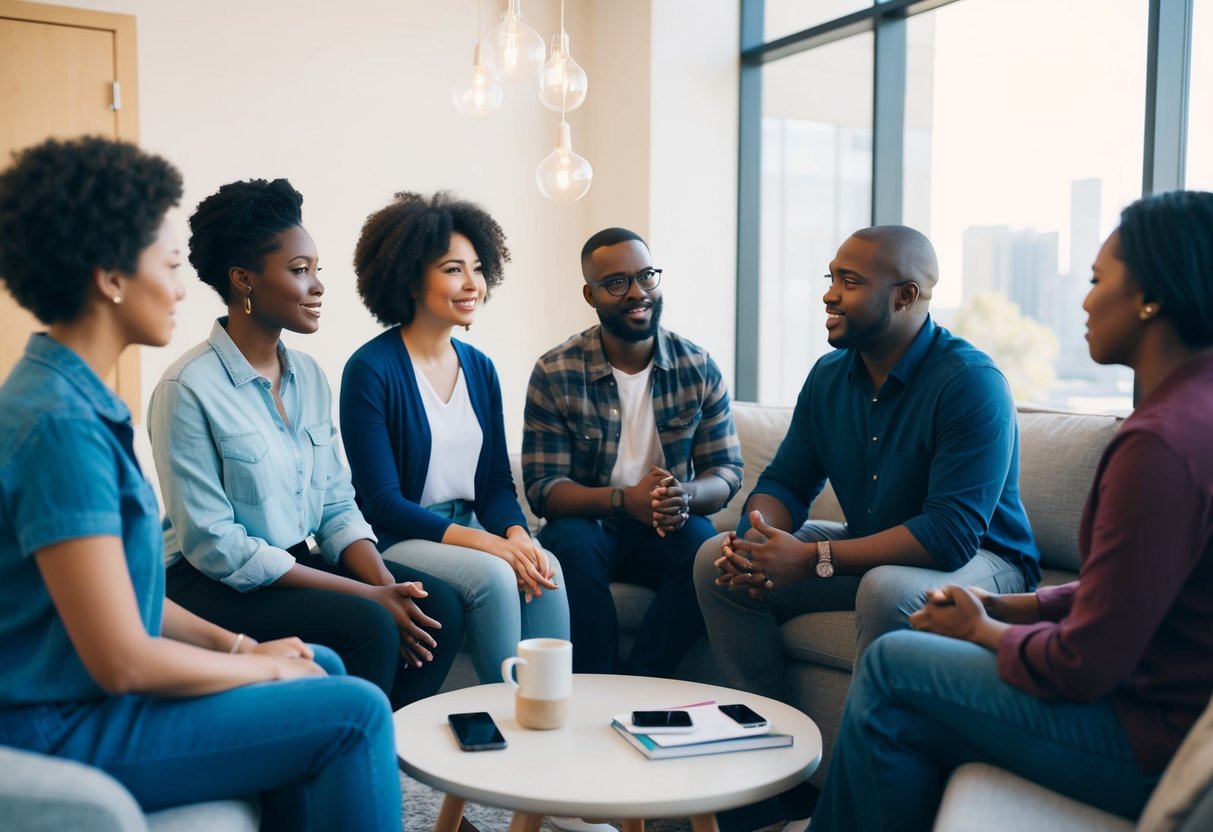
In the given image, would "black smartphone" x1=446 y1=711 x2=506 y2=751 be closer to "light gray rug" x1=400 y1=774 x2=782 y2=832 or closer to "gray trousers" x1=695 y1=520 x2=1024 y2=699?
"light gray rug" x1=400 y1=774 x2=782 y2=832

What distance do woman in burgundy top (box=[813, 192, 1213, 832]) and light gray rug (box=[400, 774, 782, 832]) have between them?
29.9 inches

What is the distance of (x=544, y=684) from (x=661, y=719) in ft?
0.64

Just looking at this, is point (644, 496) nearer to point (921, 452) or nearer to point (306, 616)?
point (921, 452)

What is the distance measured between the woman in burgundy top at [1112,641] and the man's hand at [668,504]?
107 cm

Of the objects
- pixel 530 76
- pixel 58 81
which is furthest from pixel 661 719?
pixel 58 81

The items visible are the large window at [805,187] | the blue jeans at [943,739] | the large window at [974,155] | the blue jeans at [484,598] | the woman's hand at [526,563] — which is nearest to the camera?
the blue jeans at [943,739]

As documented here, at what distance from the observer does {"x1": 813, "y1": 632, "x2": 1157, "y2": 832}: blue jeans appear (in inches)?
57.6

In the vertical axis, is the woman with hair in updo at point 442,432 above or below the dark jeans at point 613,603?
above

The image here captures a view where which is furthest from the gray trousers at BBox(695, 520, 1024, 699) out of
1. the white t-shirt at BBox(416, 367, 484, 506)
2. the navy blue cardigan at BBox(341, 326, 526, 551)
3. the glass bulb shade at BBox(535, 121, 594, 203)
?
the glass bulb shade at BBox(535, 121, 594, 203)

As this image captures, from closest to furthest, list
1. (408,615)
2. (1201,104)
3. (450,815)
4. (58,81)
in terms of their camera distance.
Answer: (450,815) < (408,615) < (1201,104) < (58,81)

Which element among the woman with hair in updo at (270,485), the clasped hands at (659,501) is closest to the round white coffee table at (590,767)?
the woman with hair in updo at (270,485)

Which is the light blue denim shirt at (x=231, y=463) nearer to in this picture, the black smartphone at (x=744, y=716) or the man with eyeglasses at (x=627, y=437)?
the man with eyeglasses at (x=627, y=437)

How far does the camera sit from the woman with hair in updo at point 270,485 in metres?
2.10

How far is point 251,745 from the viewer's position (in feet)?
→ 4.59
